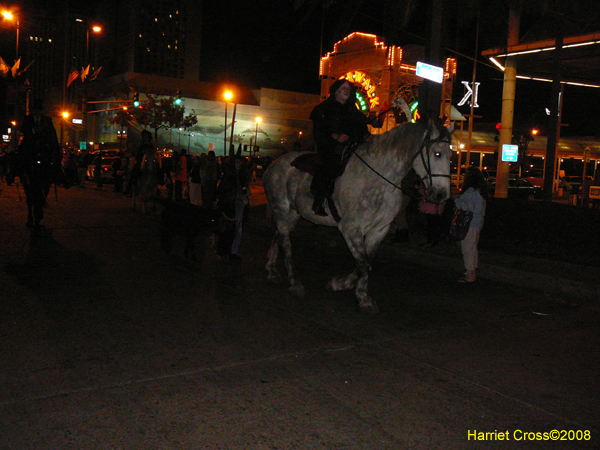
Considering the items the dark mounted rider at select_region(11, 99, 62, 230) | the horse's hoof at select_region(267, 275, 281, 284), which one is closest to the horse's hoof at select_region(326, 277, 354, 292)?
the horse's hoof at select_region(267, 275, 281, 284)

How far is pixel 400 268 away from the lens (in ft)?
32.3

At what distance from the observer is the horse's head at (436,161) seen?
6180mm

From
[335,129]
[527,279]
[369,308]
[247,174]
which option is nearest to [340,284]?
[369,308]

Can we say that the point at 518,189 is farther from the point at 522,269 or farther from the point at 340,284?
the point at 340,284

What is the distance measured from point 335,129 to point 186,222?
12.0ft

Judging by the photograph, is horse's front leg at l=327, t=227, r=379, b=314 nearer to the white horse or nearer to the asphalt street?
the white horse

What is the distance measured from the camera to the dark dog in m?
9.34

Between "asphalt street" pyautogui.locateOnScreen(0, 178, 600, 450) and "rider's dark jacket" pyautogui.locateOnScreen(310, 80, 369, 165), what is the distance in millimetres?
1880

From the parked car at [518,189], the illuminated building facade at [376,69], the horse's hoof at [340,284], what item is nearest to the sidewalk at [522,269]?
the horse's hoof at [340,284]

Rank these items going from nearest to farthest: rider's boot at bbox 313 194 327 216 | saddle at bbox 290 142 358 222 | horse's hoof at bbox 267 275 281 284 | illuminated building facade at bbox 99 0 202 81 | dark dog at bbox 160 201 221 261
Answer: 1. saddle at bbox 290 142 358 222
2. rider's boot at bbox 313 194 327 216
3. horse's hoof at bbox 267 275 281 284
4. dark dog at bbox 160 201 221 261
5. illuminated building facade at bbox 99 0 202 81

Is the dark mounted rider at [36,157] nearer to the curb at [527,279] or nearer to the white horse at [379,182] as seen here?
the white horse at [379,182]

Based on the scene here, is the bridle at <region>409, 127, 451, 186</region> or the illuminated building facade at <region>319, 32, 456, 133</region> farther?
the illuminated building facade at <region>319, 32, 456, 133</region>

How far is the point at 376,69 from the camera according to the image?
3209cm

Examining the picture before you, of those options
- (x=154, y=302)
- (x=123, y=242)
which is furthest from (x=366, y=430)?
(x=123, y=242)
